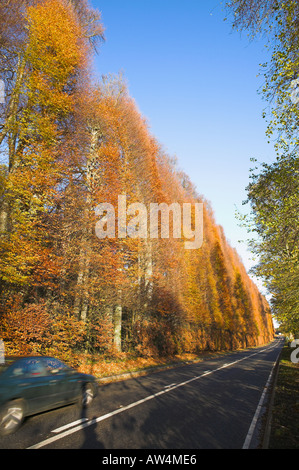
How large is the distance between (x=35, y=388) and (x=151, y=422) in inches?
108

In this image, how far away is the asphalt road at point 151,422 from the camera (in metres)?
4.90

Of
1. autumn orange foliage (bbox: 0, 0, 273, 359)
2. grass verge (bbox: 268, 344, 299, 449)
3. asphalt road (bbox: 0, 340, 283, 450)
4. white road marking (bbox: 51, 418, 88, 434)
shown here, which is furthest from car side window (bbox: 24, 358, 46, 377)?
grass verge (bbox: 268, 344, 299, 449)

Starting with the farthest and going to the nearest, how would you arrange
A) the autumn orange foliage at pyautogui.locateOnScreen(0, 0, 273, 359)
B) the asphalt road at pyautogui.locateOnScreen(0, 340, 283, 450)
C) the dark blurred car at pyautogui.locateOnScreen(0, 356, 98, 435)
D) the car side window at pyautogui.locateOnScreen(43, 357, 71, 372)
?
the autumn orange foliage at pyautogui.locateOnScreen(0, 0, 273, 359) < the car side window at pyautogui.locateOnScreen(43, 357, 71, 372) < the dark blurred car at pyautogui.locateOnScreen(0, 356, 98, 435) < the asphalt road at pyautogui.locateOnScreen(0, 340, 283, 450)

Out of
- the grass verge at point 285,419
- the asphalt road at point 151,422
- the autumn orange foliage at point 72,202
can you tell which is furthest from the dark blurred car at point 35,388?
the grass verge at point 285,419

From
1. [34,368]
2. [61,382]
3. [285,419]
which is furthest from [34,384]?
[285,419]

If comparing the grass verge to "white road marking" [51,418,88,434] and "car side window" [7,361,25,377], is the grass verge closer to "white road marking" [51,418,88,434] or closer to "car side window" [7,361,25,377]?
"white road marking" [51,418,88,434]

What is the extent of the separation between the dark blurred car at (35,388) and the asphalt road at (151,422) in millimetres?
279

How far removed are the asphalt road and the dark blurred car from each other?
279mm

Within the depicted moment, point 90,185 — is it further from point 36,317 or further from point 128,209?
point 36,317

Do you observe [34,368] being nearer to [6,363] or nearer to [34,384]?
[34,384]

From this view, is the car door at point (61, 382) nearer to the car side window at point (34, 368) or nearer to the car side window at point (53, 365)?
the car side window at point (53, 365)

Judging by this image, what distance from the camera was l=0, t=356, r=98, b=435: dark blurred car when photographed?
5363 millimetres

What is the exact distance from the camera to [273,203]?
31.3 ft
